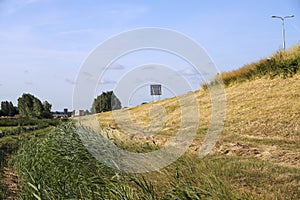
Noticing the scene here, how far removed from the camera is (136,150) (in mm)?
7926

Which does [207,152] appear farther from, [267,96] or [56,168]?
[267,96]

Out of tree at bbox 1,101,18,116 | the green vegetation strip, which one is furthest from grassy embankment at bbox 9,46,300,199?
tree at bbox 1,101,18,116

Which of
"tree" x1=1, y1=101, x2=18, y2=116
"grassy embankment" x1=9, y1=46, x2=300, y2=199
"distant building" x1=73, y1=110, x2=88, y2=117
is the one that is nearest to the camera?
"grassy embankment" x1=9, y1=46, x2=300, y2=199

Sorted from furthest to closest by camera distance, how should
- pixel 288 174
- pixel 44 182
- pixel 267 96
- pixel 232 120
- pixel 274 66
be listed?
pixel 274 66, pixel 267 96, pixel 232 120, pixel 44 182, pixel 288 174

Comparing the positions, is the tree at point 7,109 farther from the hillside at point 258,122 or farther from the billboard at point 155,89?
the billboard at point 155,89

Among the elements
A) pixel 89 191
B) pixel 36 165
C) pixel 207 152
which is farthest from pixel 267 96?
pixel 89 191

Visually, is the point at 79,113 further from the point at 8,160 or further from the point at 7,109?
the point at 7,109

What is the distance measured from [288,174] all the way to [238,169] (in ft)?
2.27

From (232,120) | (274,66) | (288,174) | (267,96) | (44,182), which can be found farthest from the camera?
(274,66)

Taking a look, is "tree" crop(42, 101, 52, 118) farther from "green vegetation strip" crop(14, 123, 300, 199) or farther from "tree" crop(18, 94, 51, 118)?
"green vegetation strip" crop(14, 123, 300, 199)

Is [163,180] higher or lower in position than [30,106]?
lower

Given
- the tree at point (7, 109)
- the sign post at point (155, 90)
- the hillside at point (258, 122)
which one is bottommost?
the hillside at point (258, 122)

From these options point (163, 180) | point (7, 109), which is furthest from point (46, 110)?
point (163, 180)

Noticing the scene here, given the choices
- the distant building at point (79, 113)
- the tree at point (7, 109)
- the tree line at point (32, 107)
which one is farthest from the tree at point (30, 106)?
the distant building at point (79, 113)
